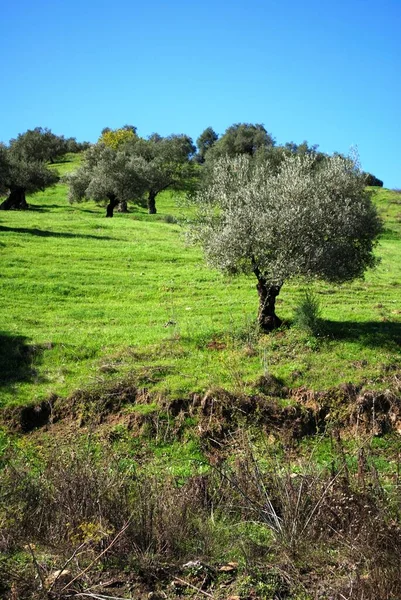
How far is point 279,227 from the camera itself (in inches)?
802

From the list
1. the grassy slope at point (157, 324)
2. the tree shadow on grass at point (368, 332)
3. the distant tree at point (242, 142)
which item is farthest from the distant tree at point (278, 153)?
the tree shadow on grass at point (368, 332)

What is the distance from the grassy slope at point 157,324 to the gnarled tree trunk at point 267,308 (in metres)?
0.49

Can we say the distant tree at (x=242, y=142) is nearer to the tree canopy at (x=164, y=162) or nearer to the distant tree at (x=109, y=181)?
the tree canopy at (x=164, y=162)

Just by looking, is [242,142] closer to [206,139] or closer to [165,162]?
[165,162]

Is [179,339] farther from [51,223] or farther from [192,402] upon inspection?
[51,223]

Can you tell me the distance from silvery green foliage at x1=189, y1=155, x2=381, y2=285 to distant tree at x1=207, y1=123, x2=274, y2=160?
187ft

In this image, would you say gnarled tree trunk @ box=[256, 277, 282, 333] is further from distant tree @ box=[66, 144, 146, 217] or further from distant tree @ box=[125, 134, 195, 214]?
distant tree @ box=[125, 134, 195, 214]

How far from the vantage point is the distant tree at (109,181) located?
52.0 metres

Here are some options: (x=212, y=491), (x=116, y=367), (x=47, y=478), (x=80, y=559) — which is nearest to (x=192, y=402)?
(x=116, y=367)

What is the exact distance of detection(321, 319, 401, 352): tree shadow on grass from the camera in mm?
20422

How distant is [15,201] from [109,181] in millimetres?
8233

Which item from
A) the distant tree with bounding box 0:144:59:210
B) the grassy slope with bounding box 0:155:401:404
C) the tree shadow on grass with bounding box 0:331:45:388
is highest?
the distant tree with bounding box 0:144:59:210

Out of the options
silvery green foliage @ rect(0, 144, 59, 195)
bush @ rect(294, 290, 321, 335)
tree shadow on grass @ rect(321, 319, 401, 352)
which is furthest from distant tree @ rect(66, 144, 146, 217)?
bush @ rect(294, 290, 321, 335)

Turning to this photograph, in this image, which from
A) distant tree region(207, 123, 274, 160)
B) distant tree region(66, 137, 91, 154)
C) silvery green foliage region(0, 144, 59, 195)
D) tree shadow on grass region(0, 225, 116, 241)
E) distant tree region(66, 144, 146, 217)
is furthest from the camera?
distant tree region(66, 137, 91, 154)
